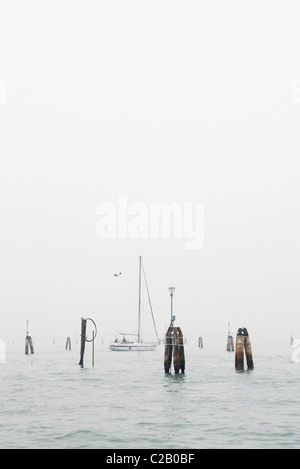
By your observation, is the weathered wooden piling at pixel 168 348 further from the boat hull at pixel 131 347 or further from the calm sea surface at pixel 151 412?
the boat hull at pixel 131 347

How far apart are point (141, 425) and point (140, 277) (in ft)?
233

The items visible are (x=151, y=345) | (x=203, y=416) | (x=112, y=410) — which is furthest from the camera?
(x=151, y=345)

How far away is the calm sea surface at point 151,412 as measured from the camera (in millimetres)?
19688

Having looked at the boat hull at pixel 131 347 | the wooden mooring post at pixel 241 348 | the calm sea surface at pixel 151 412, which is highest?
the wooden mooring post at pixel 241 348

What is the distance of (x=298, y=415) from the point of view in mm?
24812

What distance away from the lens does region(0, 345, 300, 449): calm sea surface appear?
19.7 metres

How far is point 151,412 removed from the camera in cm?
2553

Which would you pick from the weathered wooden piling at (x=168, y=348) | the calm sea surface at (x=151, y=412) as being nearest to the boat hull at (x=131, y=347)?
the calm sea surface at (x=151, y=412)

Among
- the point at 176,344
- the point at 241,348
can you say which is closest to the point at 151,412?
the point at 176,344

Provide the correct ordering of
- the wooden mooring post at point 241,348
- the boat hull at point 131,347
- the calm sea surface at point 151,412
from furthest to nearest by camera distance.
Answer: the boat hull at point 131,347 < the wooden mooring post at point 241,348 < the calm sea surface at point 151,412

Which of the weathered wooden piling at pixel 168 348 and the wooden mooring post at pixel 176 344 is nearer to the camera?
the wooden mooring post at pixel 176 344
